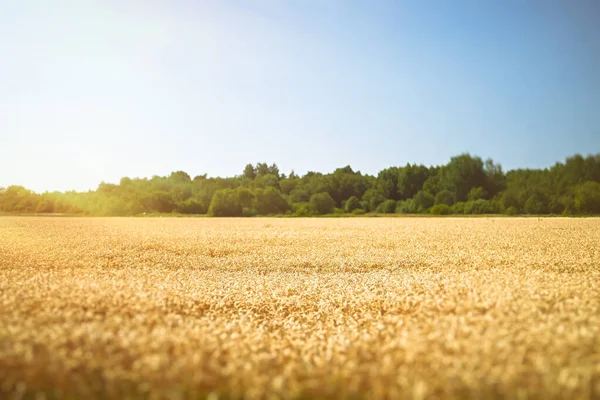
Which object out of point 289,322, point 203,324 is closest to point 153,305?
point 203,324

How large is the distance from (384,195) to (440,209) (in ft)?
46.9

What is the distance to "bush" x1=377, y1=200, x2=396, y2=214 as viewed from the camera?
233ft

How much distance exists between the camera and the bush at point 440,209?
6356 centimetres

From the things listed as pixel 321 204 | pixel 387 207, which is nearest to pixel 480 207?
pixel 387 207

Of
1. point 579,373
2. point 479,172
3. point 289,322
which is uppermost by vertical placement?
point 479,172

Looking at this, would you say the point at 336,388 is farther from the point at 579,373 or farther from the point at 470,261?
the point at 470,261

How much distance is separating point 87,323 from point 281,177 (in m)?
102

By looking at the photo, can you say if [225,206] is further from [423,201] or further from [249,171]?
[249,171]

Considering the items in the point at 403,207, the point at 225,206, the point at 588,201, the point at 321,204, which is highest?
the point at 321,204

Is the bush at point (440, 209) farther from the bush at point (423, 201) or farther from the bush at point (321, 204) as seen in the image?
the bush at point (321, 204)

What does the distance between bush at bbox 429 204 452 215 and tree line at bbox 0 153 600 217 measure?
5 cm

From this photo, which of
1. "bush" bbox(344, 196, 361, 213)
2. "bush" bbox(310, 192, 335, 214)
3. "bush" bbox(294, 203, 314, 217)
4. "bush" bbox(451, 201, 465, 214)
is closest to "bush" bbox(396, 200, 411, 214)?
"bush" bbox(451, 201, 465, 214)

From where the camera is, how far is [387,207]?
234 ft

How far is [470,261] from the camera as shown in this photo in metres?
16.0
